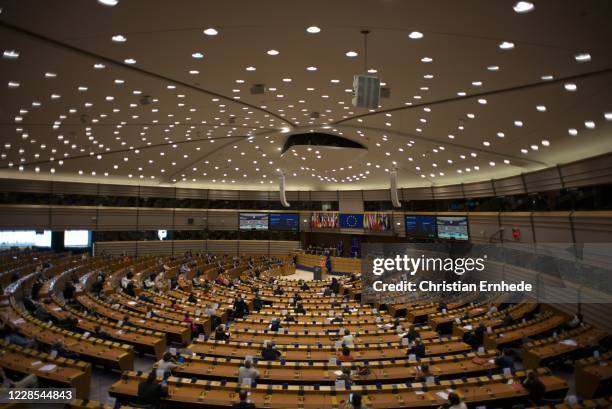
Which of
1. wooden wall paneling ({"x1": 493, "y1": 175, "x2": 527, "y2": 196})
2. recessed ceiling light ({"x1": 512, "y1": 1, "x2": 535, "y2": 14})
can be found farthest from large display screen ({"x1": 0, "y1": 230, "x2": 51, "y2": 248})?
recessed ceiling light ({"x1": 512, "y1": 1, "x2": 535, "y2": 14})

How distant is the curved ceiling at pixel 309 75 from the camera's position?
6207 mm

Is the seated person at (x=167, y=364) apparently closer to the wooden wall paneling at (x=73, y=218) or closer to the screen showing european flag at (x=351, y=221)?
the wooden wall paneling at (x=73, y=218)

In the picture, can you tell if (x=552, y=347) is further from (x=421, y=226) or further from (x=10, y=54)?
(x=421, y=226)

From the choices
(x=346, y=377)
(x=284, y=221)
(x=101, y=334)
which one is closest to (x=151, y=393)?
(x=346, y=377)

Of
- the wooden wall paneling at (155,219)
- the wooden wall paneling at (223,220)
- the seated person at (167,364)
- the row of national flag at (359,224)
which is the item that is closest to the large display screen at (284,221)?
the row of national flag at (359,224)

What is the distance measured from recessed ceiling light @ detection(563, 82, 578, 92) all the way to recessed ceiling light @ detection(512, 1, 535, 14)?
4.00 m

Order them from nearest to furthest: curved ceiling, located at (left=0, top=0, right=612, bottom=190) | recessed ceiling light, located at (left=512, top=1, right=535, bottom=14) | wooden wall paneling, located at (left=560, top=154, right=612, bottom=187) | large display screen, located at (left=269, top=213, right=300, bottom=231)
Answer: recessed ceiling light, located at (left=512, top=1, right=535, bottom=14), curved ceiling, located at (left=0, top=0, right=612, bottom=190), wooden wall paneling, located at (left=560, top=154, right=612, bottom=187), large display screen, located at (left=269, top=213, right=300, bottom=231)

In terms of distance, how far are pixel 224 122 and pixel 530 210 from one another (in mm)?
15168

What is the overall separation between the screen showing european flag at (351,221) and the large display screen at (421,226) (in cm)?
533

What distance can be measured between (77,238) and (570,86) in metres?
34.4

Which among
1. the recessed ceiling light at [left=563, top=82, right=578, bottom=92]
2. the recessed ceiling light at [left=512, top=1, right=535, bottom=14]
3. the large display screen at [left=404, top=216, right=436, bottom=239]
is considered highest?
the recessed ceiling light at [left=563, top=82, right=578, bottom=92]

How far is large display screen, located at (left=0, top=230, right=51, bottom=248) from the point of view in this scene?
2845cm

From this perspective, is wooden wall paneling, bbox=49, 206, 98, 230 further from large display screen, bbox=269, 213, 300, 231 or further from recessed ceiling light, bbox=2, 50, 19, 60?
recessed ceiling light, bbox=2, 50, 19, 60

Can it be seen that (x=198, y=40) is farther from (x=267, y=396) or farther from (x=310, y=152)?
(x=310, y=152)
